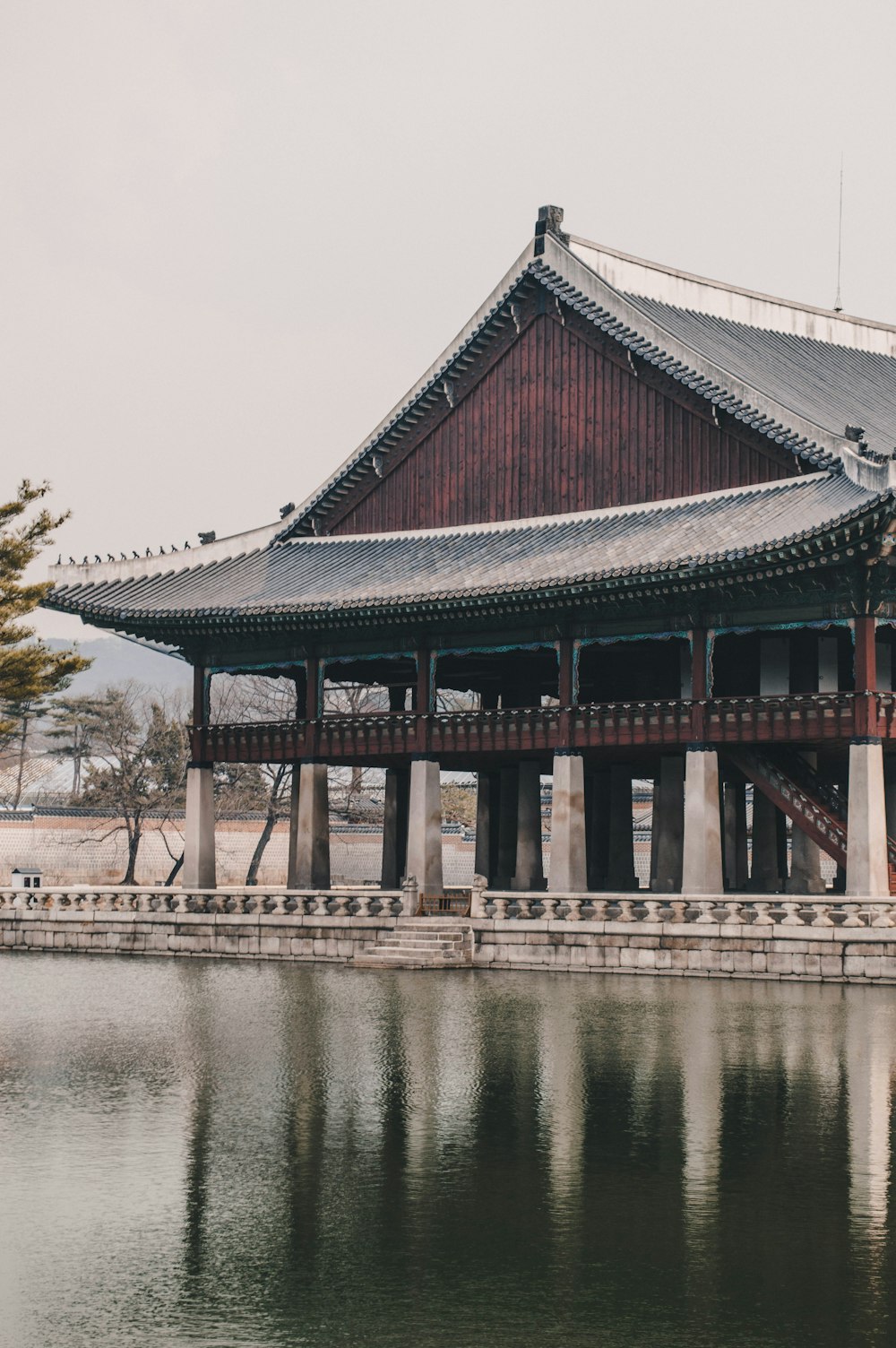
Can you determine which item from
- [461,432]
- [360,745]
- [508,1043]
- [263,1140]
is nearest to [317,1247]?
[263,1140]

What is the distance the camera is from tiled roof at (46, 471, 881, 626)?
4759 cm

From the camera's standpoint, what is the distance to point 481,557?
54.5m

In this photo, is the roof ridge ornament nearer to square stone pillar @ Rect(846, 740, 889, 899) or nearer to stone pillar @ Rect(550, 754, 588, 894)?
stone pillar @ Rect(550, 754, 588, 894)

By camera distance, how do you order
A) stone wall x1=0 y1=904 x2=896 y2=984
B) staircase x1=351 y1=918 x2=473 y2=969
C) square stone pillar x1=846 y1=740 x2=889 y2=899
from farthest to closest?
1. staircase x1=351 y1=918 x2=473 y2=969
2. square stone pillar x1=846 y1=740 x2=889 y2=899
3. stone wall x1=0 y1=904 x2=896 y2=984

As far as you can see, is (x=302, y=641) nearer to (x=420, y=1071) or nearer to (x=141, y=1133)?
(x=420, y=1071)

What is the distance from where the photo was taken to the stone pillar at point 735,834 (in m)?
58.5

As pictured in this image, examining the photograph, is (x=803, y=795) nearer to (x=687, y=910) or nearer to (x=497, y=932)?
(x=687, y=910)

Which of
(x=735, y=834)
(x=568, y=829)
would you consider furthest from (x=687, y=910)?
(x=735, y=834)

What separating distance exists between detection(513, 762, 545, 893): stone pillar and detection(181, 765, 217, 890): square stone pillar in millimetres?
8922

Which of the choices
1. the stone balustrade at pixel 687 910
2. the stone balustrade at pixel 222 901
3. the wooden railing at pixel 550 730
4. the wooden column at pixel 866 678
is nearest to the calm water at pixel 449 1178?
the stone balustrade at pixel 687 910

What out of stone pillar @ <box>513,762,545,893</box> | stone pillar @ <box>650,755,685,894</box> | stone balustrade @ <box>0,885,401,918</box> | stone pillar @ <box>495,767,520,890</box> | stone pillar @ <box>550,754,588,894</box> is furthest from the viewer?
stone pillar @ <box>495,767,520,890</box>

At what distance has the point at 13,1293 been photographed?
54.0ft

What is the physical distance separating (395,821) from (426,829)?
9476 millimetres

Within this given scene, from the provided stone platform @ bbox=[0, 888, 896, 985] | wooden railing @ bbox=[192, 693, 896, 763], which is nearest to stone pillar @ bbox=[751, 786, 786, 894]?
wooden railing @ bbox=[192, 693, 896, 763]
